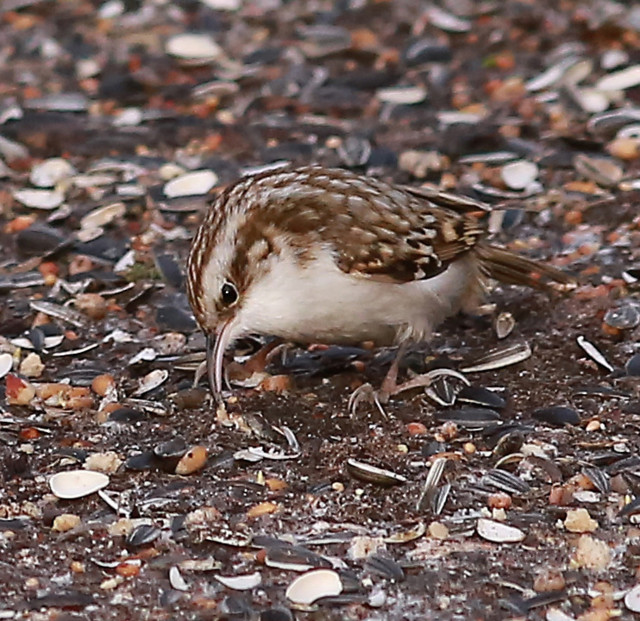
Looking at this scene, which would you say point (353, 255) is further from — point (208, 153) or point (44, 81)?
point (44, 81)

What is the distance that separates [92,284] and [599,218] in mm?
2125

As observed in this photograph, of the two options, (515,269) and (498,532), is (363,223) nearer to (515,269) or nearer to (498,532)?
(515,269)

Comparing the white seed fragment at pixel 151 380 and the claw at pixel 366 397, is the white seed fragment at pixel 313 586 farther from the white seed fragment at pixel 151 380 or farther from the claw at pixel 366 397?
the white seed fragment at pixel 151 380

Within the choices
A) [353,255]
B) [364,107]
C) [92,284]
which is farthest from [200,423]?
[364,107]

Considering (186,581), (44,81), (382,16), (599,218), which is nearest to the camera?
(186,581)

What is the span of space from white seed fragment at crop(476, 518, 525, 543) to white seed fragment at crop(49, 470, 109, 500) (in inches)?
44.7

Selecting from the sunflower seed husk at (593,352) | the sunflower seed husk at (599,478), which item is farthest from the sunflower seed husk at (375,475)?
the sunflower seed husk at (593,352)

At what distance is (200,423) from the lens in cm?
452

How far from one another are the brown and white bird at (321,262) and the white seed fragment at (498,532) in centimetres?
81

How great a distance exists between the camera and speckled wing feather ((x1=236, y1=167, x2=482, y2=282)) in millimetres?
4410

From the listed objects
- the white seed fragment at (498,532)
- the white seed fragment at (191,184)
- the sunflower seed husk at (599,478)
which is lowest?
the white seed fragment at (191,184)

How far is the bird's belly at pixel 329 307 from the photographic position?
4320 mm

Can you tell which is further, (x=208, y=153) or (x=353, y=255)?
(x=208, y=153)

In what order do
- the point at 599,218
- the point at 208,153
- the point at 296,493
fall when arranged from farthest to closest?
the point at 208,153
the point at 599,218
the point at 296,493
